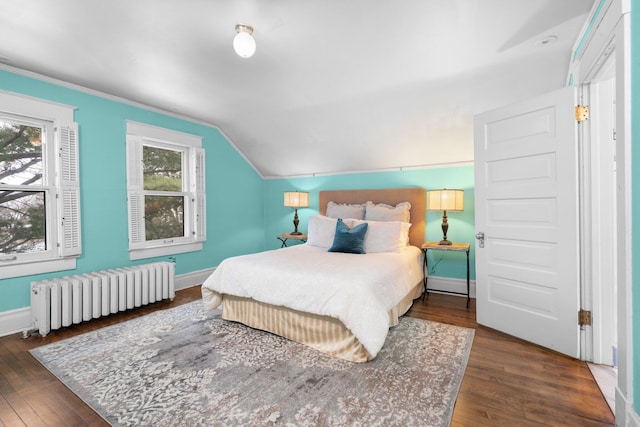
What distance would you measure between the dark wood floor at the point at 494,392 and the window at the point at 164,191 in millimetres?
1549

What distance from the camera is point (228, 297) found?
3.02m

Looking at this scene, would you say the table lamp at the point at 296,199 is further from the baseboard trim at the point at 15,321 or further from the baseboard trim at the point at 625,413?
the baseboard trim at the point at 625,413

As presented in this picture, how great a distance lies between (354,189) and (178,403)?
3.60 m

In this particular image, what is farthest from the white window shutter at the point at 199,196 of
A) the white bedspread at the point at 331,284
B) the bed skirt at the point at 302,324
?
the bed skirt at the point at 302,324

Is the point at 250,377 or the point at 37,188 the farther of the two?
the point at 37,188

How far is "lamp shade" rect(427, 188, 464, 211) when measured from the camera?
3.63 metres

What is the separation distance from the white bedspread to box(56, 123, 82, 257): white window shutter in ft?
4.80

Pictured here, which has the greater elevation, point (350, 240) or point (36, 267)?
point (350, 240)

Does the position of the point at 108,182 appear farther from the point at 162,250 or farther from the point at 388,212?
the point at 388,212

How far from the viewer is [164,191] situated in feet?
13.4

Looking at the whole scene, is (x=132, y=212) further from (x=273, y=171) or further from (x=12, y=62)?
(x=273, y=171)

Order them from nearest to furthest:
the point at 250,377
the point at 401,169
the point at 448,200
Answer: the point at 250,377, the point at 448,200, the point at 401,169

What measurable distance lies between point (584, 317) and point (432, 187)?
7.46 feet

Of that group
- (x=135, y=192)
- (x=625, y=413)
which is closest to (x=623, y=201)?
(x=625, y=413)
